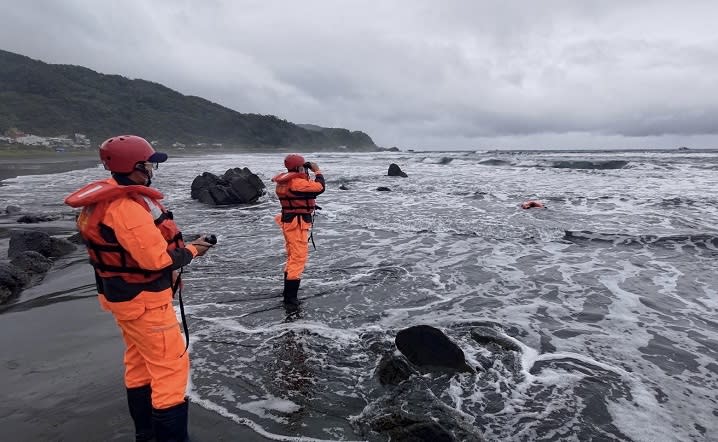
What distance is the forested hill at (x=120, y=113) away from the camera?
86.6 m

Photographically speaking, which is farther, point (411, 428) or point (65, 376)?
point (65, 376)

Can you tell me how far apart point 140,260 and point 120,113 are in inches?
4932

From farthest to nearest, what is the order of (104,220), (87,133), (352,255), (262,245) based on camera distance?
(87,133)
(262,245)
(352,255)
(104,220)

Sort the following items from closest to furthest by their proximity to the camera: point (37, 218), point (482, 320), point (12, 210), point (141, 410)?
point (141, 410)
point (482, 320)
point (37, 218)
point (12, 210)

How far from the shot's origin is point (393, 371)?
14.9 feet

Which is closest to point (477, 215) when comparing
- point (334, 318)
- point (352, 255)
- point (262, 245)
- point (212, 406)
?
point (352, 255)

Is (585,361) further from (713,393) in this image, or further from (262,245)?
(262,245)

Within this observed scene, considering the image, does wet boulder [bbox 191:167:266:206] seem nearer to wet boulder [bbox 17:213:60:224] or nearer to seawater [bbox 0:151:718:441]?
seawater [bbox 0:151:718:441]

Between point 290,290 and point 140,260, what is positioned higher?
point 140,260

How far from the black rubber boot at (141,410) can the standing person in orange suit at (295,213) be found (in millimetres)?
3459

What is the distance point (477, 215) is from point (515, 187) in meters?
10.2

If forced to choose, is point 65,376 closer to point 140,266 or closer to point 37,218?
point 140,266

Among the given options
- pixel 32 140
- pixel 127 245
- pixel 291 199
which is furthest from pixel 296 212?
pixel 32 140

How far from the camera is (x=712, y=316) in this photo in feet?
21.3
